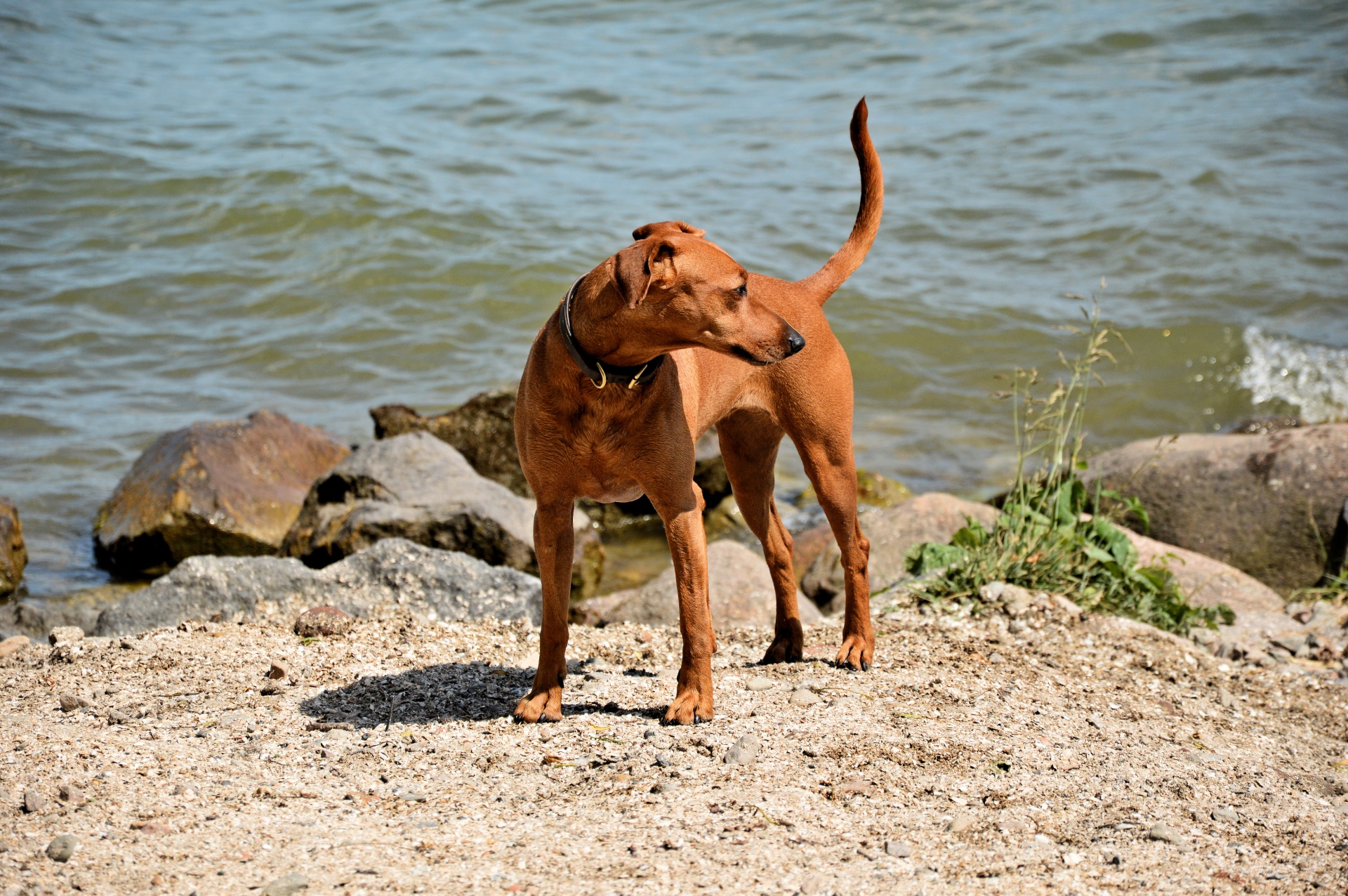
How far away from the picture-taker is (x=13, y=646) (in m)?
5.36

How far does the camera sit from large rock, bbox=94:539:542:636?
18.8 ft

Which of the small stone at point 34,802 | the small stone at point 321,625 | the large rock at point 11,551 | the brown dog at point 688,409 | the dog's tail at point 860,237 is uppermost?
the dog's tail at point 860,237

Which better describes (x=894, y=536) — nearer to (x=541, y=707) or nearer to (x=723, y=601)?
(x=723, y=601)

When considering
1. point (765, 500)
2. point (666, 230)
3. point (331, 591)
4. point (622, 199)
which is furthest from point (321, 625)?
point (622, 199)

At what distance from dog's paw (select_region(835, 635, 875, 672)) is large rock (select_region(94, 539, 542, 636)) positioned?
153cm

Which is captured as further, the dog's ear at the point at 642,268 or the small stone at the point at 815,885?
the dog's ear at the point at 642,268

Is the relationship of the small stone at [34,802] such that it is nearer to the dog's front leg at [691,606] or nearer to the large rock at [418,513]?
the dog's front leg at [691,606]

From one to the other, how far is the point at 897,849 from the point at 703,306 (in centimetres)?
171

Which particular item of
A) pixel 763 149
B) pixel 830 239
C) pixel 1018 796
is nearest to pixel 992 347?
pixel 830 239

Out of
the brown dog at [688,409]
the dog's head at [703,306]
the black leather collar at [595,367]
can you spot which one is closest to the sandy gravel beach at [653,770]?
the brown dog at [688,409]

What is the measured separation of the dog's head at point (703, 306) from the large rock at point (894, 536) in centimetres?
327

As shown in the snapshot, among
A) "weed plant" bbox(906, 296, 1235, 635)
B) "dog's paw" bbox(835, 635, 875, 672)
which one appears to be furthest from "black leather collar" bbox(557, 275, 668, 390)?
"weed plant" bbox(906, 296, 1235, 635)

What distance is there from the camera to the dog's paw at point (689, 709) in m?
4.21

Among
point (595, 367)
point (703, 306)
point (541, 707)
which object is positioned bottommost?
point (541, 707)
